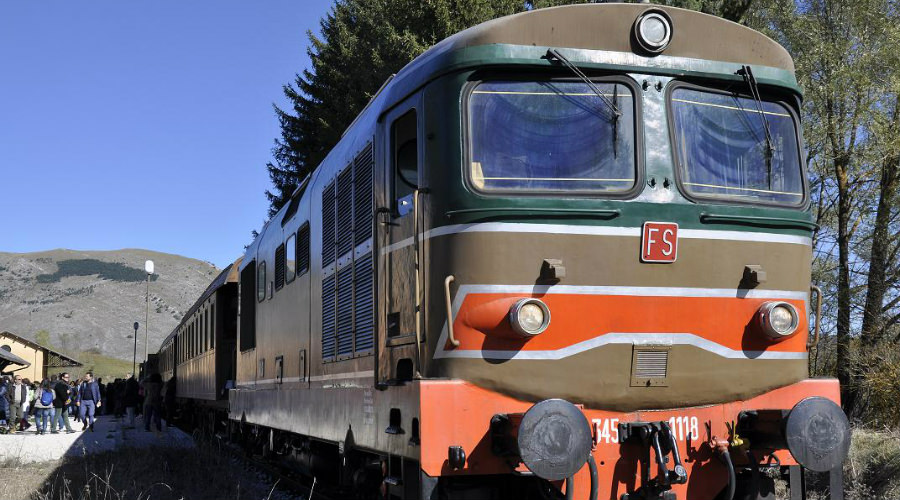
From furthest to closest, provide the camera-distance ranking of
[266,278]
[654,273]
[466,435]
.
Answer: [266,278] < [654,273] < [466,435]

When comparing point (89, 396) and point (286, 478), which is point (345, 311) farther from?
point (89, 396)

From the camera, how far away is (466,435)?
198 inches

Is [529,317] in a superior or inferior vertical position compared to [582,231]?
inferior

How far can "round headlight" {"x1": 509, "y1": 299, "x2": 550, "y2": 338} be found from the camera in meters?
5.11

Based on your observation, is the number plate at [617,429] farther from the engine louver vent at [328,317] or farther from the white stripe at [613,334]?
the engine louver vent at [328,317]

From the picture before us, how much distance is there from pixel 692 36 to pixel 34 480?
35.0ft

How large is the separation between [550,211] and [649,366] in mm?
1080

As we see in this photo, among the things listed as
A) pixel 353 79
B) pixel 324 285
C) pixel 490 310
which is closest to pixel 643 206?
pixel 490 310

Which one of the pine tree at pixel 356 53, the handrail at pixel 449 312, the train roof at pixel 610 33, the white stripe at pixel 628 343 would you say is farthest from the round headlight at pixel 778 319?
the pine tree at pixel 356 53

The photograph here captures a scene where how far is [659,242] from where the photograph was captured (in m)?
5.41

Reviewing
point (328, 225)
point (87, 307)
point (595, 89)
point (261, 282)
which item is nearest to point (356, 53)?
point (261, 282)

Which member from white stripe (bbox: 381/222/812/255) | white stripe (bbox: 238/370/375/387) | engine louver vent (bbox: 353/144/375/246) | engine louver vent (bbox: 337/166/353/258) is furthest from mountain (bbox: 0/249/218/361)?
white stripe (bbox: 381/222/812/255)

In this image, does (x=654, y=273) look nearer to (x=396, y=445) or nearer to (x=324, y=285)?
(x=396, y=445)

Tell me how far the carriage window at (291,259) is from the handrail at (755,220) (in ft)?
17.7
